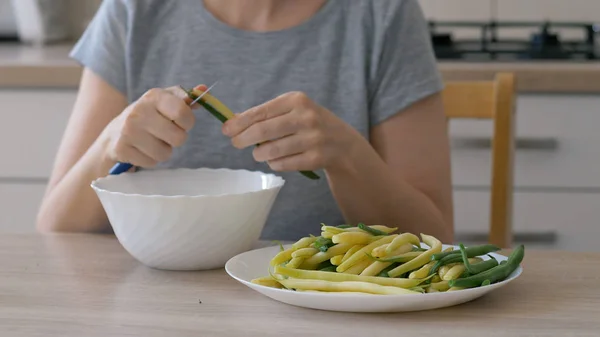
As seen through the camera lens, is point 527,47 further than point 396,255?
Yes

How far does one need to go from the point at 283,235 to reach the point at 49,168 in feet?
2.89

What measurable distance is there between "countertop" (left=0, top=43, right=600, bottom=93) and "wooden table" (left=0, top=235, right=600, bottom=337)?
94 centimetres

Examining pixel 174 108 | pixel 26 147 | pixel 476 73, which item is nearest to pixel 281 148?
pixel 174 108

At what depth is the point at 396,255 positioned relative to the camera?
0.87m

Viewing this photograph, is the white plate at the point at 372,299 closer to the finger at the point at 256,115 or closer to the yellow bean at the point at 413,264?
the yellow bean at the point at 413,264

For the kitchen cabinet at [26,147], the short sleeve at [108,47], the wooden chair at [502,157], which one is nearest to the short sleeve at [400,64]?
the wooden chair at [502,157]

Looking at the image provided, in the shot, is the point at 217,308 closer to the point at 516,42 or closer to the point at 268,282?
the point at 268,282

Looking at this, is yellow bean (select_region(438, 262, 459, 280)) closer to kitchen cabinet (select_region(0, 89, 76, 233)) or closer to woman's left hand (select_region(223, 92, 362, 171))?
woman's left hand (select_region(223, 92, 362, 171))

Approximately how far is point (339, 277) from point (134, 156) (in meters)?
0.33

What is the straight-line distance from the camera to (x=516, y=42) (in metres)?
2.31

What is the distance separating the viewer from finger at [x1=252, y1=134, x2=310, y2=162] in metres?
1.02

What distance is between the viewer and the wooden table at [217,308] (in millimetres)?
776

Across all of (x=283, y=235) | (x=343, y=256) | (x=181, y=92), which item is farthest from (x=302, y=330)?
(x=283, y=235)

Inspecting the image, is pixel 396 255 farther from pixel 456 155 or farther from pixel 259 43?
pixel 456 155
